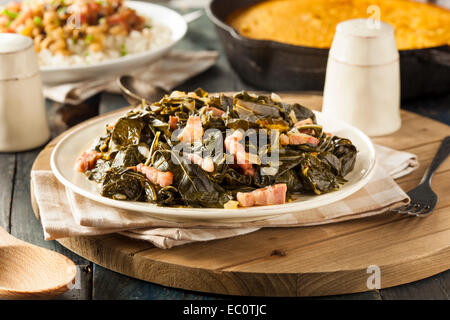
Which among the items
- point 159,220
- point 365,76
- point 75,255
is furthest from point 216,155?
point 365,76

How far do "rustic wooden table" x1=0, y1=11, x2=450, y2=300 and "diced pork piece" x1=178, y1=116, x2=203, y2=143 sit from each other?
0.76 metres

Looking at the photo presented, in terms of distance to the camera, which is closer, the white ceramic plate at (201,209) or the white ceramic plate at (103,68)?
the white ceramic plate at (201,209)

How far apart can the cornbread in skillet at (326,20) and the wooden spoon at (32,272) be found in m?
2.82

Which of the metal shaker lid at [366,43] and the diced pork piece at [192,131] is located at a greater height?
the metal shaker lid at [366,43]

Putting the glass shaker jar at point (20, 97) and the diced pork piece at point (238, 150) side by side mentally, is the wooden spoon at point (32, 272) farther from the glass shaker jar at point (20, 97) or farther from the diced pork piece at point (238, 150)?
the glass shaker jar at point (20, 97)

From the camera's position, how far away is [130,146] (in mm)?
3223

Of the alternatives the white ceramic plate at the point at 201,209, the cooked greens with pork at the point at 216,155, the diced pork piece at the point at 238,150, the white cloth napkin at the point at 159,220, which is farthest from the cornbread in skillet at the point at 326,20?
the diced pork piece at the point at 238,150

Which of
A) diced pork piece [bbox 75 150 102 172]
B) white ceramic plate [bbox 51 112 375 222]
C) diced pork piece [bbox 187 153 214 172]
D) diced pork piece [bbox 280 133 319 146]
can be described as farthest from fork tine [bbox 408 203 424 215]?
diced pork piece [bbox 75 150 102 172]

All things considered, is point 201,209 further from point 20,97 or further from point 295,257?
point 20,97

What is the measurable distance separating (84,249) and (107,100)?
2227 millimetres

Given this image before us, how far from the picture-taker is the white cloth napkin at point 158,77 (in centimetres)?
505

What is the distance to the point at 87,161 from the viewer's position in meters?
3.29

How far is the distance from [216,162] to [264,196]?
0.99ft

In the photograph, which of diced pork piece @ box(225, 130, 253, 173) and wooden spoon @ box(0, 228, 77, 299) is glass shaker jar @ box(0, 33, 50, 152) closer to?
wooden spoon @ box(0, 228, 77, 299)
